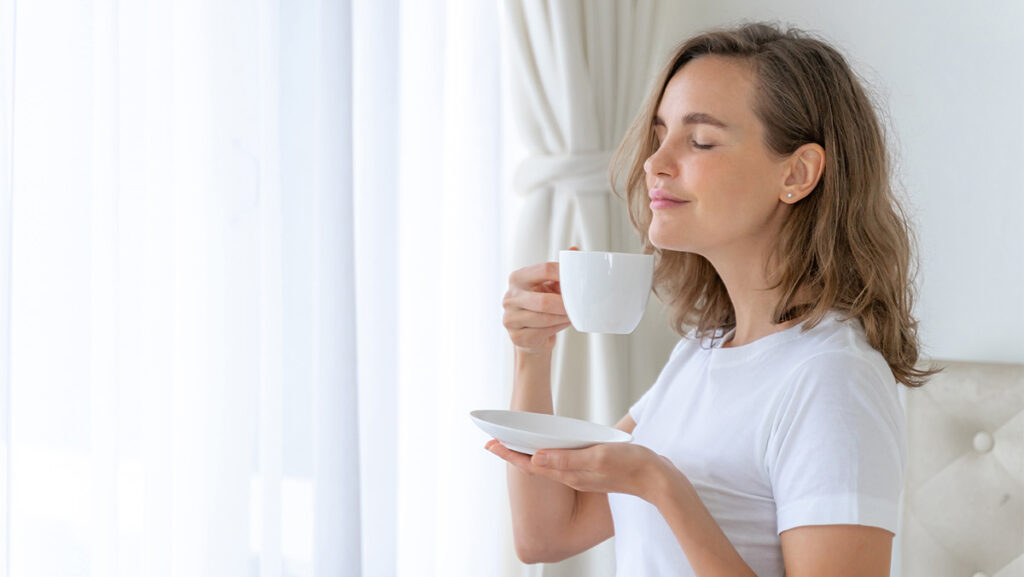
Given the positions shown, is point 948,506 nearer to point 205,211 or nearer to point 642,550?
point 642,550

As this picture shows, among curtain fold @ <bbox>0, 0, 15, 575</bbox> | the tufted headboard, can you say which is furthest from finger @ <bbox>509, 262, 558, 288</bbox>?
the tufted headboard

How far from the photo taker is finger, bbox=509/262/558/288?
4.41 feet

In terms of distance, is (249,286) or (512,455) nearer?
(512,455)

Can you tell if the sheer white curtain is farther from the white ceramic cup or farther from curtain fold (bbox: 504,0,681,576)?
the white ceramic cup

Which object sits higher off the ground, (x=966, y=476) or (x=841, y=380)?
(x=841, y=380)

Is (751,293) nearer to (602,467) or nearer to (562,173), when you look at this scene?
(602,467)

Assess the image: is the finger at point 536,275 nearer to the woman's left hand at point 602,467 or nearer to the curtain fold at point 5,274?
the woman's left hand at point 602,467

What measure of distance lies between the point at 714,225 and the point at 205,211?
0.75 metres

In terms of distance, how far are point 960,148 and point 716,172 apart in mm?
842

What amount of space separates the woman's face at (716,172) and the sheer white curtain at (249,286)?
2.18 feet

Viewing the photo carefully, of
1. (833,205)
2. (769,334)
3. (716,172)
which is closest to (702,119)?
(716,172)

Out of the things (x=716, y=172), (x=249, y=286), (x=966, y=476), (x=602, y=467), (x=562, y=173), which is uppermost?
(x=562, y=173)

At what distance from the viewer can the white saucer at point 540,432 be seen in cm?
98

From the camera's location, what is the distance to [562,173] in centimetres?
189
